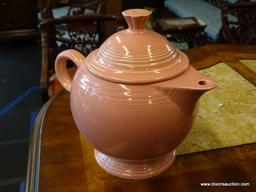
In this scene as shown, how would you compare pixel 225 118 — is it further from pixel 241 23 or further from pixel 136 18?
pixel 241 23

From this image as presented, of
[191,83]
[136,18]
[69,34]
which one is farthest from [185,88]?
[69,34]

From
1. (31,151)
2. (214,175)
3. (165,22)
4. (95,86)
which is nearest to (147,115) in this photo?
(95,86)

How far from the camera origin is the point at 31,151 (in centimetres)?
73

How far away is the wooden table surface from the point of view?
619 millimetres

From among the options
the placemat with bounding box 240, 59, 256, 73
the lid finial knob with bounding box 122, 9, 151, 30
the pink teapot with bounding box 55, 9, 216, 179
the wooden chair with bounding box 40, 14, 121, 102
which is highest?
the lid finial knob with bounding box 122, 9, 151, 30

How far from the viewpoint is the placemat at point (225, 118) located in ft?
2.43

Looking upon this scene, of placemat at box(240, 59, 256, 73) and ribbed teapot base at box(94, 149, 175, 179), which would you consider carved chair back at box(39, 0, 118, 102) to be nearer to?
placemat at box(240, 59, 256, 73)

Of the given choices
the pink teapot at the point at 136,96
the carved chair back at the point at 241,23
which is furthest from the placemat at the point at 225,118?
the carved chair back at the point at 241,23

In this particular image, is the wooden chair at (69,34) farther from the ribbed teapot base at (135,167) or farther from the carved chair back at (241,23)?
the ribbed teapot base at (135,167)

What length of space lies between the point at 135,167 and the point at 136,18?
0.91 ft

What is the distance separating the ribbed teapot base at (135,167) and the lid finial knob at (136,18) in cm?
25

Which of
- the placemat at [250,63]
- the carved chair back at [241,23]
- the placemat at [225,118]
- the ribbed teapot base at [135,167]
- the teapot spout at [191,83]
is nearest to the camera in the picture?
the teapot spout at [191,83]

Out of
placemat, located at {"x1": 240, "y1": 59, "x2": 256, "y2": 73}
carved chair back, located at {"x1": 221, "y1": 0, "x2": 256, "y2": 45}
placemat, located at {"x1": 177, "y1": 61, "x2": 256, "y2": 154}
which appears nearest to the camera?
placemat, located at {"x1": 177, "y1": 61, "x2": 256, "y2": 154}

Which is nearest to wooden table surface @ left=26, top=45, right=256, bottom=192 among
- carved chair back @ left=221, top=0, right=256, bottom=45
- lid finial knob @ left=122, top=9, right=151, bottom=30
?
lid finial knob @ left=122, top=9, right=151, bottom=30
